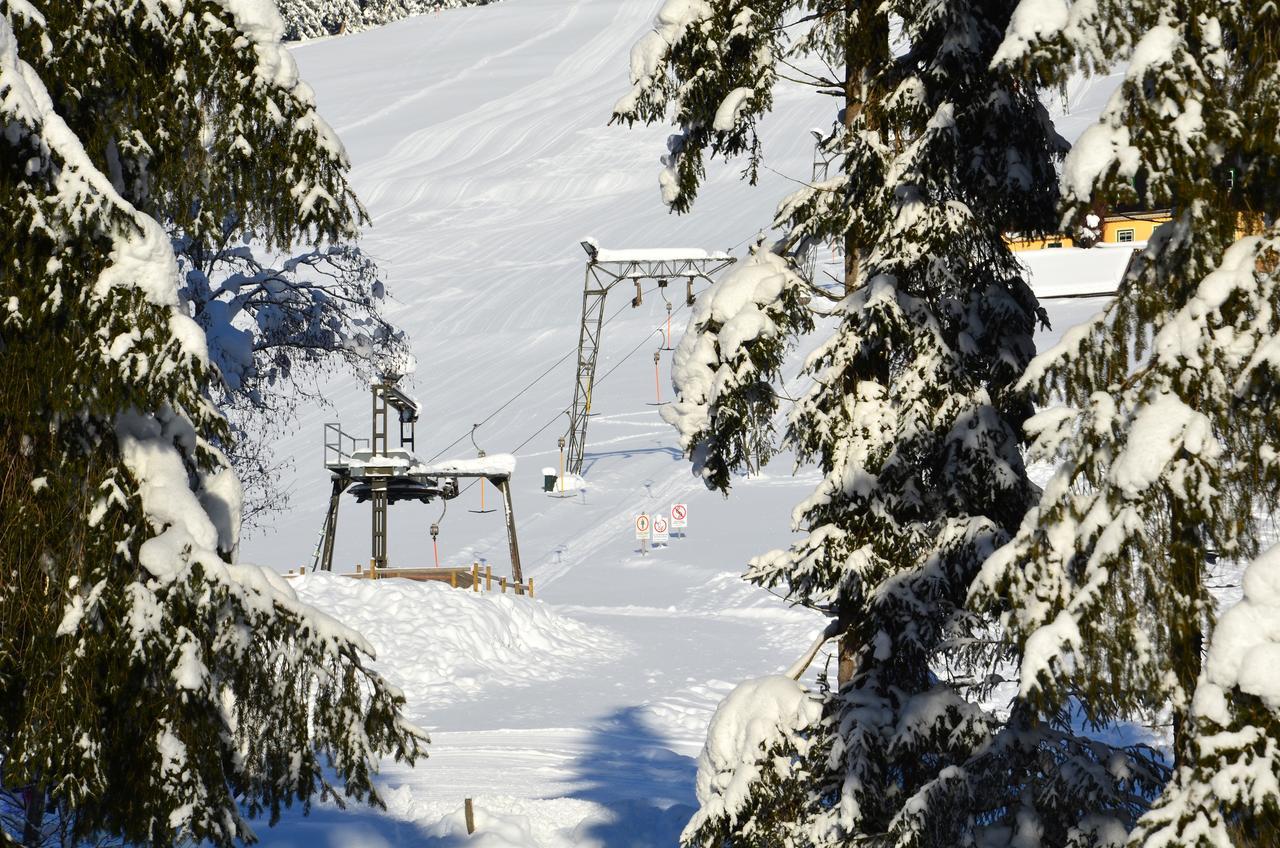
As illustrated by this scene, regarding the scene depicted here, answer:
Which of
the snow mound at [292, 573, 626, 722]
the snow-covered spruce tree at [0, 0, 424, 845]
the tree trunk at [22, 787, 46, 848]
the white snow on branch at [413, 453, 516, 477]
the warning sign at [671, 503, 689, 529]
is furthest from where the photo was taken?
the warning sign at [671, 503, 689, 529]

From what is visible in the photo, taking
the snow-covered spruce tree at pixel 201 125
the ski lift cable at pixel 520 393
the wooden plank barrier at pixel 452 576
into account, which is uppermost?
the snow-covered spruce tree at pixel 201 125

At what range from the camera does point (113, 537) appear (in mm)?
5684

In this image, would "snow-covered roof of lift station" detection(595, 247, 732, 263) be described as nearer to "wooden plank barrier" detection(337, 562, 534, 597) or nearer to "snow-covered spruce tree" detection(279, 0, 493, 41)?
"wooden plank barrier" detection(337, 562, 534, 597)

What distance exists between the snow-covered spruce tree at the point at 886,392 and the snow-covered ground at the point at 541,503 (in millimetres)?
5408

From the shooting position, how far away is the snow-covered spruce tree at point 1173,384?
445cm

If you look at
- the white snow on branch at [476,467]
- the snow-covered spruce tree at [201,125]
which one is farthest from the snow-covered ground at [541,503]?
the snow-covered spruce tree at [201,125]

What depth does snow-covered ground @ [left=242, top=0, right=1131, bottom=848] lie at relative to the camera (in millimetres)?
16688

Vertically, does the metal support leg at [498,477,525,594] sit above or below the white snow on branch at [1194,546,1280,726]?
below

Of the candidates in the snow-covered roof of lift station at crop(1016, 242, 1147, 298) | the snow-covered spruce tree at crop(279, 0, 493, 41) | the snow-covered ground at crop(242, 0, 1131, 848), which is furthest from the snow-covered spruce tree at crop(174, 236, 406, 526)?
the snow-covered spruce tree at crop(279, 0, 493, 41)

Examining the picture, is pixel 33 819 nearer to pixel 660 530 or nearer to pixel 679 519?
pixel 660 530

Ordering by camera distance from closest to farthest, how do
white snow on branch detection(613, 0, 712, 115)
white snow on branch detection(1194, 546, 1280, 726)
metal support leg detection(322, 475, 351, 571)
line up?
white snow on branch detection(1194, 546, 1280, 726) < white snow on branch detection(613, 0, 712, 115) < metal support leg detection(322, 475, 351, 571)

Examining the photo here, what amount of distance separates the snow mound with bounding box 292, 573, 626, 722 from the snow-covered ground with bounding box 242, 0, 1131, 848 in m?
0.05

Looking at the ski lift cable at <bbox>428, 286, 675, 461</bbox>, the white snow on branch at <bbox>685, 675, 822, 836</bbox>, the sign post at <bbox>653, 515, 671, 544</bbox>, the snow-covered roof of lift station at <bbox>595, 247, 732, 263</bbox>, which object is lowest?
the sign post at <bbox>653, 515, 671, 544</bbox>

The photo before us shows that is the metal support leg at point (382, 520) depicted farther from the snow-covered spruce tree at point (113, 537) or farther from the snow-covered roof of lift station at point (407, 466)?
the snow-covered spruce tree at point (113, 537)
